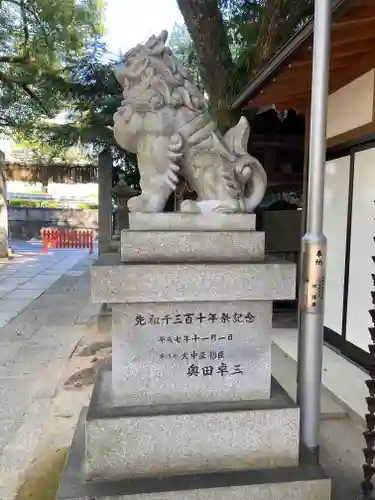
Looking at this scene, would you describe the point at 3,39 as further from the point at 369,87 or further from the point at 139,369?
the point at 139,369

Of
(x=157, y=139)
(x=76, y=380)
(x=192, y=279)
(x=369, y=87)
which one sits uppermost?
(x=369, y=87)

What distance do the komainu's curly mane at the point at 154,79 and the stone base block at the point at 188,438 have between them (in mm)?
1677

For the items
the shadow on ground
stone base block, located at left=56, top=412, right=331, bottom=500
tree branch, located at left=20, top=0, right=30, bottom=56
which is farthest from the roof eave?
tree branch, located at left=20, top=0, right=30, bottom=56

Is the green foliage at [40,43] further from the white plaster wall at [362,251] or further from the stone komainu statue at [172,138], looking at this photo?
the stone komainu statue at [172,138]

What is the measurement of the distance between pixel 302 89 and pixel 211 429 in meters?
3.87

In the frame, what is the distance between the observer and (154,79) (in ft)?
7.61

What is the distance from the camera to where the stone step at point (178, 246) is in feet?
7.20

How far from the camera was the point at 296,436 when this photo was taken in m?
2.17

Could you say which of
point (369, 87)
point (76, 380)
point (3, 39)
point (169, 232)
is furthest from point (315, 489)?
point (3, 39)

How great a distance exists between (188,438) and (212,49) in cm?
507

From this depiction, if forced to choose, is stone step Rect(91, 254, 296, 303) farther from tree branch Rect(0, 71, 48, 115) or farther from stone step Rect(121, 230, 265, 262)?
tree branch Rect(0, 71, 48, 115)

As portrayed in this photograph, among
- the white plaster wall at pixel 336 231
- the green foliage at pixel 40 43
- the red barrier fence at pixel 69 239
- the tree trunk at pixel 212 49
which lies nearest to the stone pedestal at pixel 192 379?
the white plaster wall at pixel 336 231

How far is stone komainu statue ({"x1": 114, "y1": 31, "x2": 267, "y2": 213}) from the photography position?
2.34 m

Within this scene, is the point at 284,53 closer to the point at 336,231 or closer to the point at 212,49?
the point at 336,231
